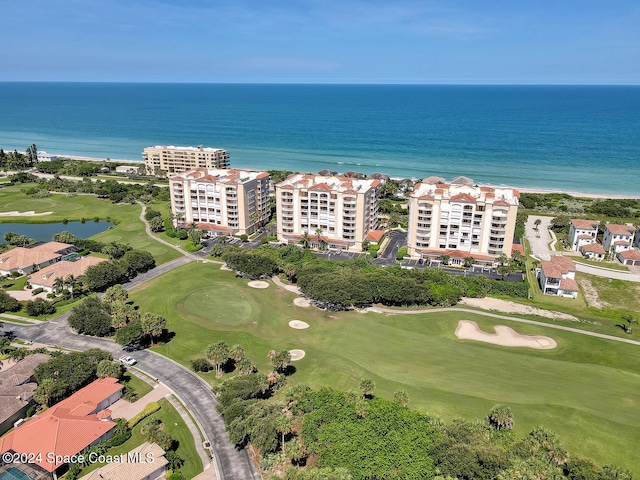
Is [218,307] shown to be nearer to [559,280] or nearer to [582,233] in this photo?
[559,280]

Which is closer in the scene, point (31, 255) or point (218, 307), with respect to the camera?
point (218, 307)

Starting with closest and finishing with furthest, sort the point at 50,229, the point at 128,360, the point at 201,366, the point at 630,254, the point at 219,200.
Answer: the point at 201,366 < the point at 128,360 < the point at 630,254 < the point at 219,200 < the point at 50,229

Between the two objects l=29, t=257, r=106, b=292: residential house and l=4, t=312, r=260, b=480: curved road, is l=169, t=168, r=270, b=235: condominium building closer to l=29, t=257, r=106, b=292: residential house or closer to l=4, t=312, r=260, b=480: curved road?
l=29, t=257, r=106, b=292: residential house

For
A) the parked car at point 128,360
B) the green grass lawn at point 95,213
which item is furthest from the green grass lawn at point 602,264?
the parked car at point 128,360

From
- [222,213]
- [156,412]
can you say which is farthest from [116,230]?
[156,412]

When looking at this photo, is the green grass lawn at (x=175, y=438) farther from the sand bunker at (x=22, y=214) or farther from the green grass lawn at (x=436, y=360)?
the sand bunker at (x=22, y=214)

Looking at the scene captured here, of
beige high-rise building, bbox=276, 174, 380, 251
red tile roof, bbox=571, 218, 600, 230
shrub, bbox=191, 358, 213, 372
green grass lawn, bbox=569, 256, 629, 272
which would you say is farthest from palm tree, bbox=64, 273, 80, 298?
red tile roof, bbox=571, 218, 600, 230

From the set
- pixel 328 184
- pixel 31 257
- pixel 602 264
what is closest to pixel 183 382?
pixel 31 257
